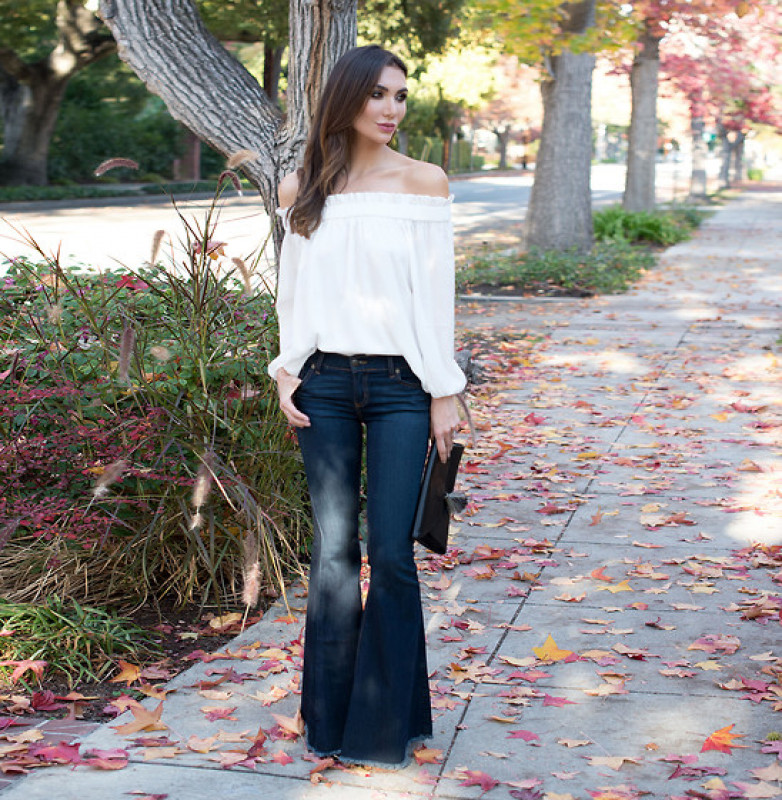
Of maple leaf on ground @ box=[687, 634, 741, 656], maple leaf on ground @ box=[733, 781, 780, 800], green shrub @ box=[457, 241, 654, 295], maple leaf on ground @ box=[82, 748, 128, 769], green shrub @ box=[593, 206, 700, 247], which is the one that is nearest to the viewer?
maple leaf on ground @ box=[733, 781, 780, 800]

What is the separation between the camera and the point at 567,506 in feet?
19.6

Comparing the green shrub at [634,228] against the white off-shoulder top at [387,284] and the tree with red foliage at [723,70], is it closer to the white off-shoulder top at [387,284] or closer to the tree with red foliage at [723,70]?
the tree with red foliage at [723,70]

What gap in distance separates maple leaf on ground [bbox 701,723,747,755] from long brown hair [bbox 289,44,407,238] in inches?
73.1

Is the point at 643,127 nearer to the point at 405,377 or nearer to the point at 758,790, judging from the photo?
the point at 405,377

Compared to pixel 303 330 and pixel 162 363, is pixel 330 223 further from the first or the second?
pixel 162 363

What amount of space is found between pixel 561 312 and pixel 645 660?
9.12 m

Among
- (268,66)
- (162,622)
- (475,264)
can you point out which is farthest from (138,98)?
(162,622)

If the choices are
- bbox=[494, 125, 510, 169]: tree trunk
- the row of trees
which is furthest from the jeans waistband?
bbox=[494, 125, 510, 169]: tree trunk

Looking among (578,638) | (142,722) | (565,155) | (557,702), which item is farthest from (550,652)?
(565,155)

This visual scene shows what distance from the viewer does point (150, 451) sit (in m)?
4.55

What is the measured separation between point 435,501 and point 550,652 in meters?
1.15

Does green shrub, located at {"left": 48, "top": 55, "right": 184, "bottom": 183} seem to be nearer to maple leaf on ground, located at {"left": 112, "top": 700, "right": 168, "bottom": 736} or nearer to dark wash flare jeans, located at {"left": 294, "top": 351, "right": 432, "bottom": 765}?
maple leaf on ground, located at {"left": 112, "top": 700, "right": 168, "bottom": 736}

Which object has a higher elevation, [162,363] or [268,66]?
[268,66]

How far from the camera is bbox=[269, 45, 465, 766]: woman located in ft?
10.3
